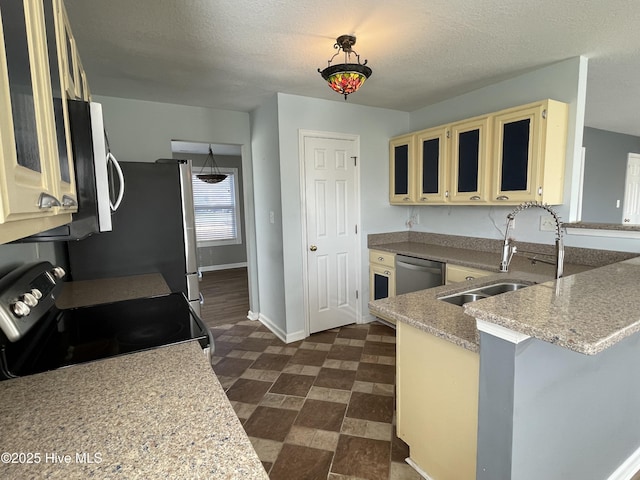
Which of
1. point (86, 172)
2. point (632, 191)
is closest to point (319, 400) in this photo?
point (86, 172)

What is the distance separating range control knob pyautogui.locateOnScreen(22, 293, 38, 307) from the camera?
105 centimetres

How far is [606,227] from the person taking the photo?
2.33 meters

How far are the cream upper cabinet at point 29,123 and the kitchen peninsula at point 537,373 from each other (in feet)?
3.88

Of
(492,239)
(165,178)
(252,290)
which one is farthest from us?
(252,290)

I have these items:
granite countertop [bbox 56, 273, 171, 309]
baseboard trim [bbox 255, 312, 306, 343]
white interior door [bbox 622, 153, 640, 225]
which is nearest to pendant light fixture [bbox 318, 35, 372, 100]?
granite countertop [bbox 56, 273, 171, 309]

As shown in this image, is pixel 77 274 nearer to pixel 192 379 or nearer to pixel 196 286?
pixel 196 286

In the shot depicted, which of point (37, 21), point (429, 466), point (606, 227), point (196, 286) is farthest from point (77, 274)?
point (606, 227)

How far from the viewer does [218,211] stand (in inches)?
273

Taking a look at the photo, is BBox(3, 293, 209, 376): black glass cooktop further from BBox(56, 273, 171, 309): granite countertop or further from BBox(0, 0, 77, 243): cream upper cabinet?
BBox(0, 0, 77, 243): cream upper cabinet

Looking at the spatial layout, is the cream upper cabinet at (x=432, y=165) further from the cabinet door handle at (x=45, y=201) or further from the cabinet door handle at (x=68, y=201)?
the cabinet door handle at (x=45, y=201)

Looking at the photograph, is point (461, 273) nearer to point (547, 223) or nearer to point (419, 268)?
point (419, 268)

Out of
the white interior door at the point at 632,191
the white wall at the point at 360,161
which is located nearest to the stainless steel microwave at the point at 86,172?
the white wall at the point at 360,161

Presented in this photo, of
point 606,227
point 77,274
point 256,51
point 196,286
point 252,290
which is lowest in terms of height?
point 252,290

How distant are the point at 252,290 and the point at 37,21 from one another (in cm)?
355
